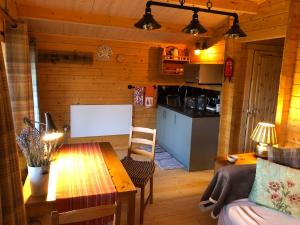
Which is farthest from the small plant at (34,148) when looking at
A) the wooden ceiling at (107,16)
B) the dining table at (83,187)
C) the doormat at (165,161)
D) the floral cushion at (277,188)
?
the doormat at (165,161)

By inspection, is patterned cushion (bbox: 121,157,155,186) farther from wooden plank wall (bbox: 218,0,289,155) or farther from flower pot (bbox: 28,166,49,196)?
wooden plank wall (bbox: 218,0,289,155)

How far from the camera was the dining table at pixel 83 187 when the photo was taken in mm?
1494

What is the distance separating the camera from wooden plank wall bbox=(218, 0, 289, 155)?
289 centimetres

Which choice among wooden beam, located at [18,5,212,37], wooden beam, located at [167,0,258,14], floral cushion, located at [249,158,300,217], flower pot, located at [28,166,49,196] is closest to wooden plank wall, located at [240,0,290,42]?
wooden beam, located at [167,0,258,14]

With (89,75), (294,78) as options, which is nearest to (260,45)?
(294,78)

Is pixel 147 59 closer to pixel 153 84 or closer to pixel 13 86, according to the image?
pixel 153 84

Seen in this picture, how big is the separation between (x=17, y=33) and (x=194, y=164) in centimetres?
295

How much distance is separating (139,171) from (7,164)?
1.56 m

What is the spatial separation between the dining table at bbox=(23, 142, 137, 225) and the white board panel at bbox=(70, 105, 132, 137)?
2.31 meters

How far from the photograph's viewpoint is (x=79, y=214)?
1.17 metres

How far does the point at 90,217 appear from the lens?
120cm

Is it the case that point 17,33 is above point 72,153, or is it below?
above

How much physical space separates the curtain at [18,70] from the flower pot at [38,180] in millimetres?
1313

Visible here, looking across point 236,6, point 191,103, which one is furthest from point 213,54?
point 236,6
